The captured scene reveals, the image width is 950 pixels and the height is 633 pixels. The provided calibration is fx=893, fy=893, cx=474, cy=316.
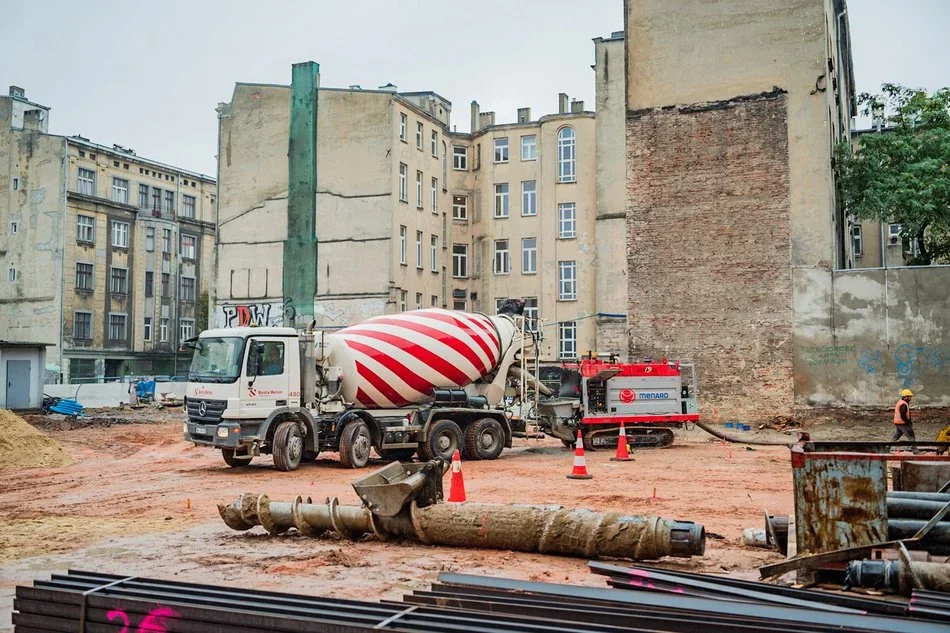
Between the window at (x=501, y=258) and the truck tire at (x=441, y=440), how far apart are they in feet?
93.5

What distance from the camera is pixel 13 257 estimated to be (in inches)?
2057

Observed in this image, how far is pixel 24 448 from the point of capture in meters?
19.9

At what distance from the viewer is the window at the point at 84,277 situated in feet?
175

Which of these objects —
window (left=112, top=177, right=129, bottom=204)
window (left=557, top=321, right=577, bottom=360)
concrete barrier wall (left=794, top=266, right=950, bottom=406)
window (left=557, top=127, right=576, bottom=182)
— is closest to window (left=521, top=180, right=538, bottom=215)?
window (left=557, top=127, right=576, bottom=182)

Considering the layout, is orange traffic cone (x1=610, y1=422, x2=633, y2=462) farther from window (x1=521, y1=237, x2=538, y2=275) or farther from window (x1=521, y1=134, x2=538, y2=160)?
window (x1=521, y1=134, x2=538, y2=160)

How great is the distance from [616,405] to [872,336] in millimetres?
8040

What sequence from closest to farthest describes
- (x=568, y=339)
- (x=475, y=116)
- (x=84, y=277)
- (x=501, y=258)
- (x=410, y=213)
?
(x=410, y=213), (x=568, y=339), (x=501, y=258), (x=475, y=116), (x=84, y=277)

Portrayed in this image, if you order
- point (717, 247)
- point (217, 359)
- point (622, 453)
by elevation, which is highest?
point (717, 247)

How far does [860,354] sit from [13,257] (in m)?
46.9

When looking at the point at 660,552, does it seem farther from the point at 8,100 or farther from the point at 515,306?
the point at 8,100

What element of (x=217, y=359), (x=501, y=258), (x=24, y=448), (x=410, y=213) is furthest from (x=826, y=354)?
(x=501, y=258)

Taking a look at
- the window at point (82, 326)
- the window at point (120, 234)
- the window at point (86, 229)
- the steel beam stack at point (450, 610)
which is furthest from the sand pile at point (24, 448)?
the window at point (120, 234)

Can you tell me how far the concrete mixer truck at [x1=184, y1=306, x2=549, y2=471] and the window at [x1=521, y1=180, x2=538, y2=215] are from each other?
86.6ft

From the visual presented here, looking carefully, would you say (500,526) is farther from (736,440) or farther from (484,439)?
(736,440)
